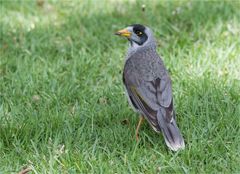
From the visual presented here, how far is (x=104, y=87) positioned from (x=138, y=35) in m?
0.70

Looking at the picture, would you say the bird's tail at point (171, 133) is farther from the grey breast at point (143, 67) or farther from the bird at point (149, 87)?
the grey breast at point (143, 67)

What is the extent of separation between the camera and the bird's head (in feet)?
22.4

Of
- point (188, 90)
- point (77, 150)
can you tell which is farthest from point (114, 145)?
point (188, 90)

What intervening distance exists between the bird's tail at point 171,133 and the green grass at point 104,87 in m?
0.08

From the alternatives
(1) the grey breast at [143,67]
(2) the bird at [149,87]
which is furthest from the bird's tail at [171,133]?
(1) the grey breast at [143,67]

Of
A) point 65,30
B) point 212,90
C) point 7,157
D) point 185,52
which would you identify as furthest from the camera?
point 65,30

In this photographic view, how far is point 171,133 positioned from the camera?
19.0ft

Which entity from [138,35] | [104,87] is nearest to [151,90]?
[138,35]

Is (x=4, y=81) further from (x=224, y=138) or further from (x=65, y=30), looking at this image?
(x=224, y=138)

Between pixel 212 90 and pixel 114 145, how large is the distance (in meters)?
1.38

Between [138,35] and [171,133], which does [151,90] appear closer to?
[171,133]

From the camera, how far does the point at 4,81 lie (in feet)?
24.0

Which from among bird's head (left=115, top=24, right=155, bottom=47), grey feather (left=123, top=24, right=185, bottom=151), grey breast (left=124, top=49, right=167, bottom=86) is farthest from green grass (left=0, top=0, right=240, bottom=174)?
bird's head (left=115, top=24, right=155, bottom=47)

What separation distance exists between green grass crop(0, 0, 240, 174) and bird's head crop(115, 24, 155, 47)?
0.54 metres
